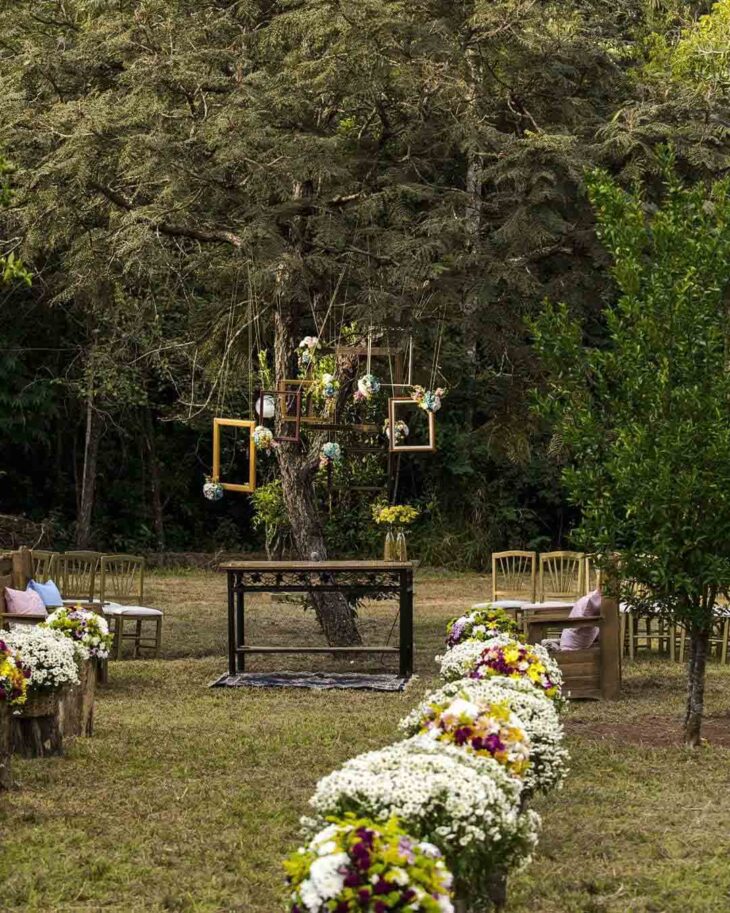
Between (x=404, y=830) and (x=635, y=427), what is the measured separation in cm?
457

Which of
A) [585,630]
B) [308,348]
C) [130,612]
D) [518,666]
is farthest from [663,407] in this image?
[130,612]

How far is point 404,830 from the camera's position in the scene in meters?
3.96

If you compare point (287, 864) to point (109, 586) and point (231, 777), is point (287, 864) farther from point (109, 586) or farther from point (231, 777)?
point (109, 586)

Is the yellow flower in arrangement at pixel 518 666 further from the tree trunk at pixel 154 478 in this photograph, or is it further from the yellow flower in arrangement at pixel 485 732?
the tree trunk at pixel 154 478

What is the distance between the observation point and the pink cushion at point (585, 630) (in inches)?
429

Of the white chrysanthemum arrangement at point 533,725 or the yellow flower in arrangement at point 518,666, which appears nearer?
the white chrysanthemum arrangement at point 533,725

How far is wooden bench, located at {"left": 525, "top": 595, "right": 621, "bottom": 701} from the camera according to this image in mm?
10680

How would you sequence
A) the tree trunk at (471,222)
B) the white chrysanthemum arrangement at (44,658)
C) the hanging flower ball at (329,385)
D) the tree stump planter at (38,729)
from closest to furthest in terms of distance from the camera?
the white chrysanthemum arrangement at (44,658), the tree stump planter at (38,729), the tree trunk at (471,222), the hanging flower ball at (329,385)

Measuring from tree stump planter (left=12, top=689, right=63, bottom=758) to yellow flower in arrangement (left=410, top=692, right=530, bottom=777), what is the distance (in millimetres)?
3520

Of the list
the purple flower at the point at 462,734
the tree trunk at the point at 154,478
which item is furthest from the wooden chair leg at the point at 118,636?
the tree trunk at the point at 154,478

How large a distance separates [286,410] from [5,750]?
574 centimetres

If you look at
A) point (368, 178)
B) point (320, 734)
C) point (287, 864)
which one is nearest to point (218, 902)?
point (287, 864)

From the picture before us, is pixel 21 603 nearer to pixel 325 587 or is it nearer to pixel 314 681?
pixel 314 681

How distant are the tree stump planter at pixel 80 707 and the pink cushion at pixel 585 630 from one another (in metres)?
3.78
